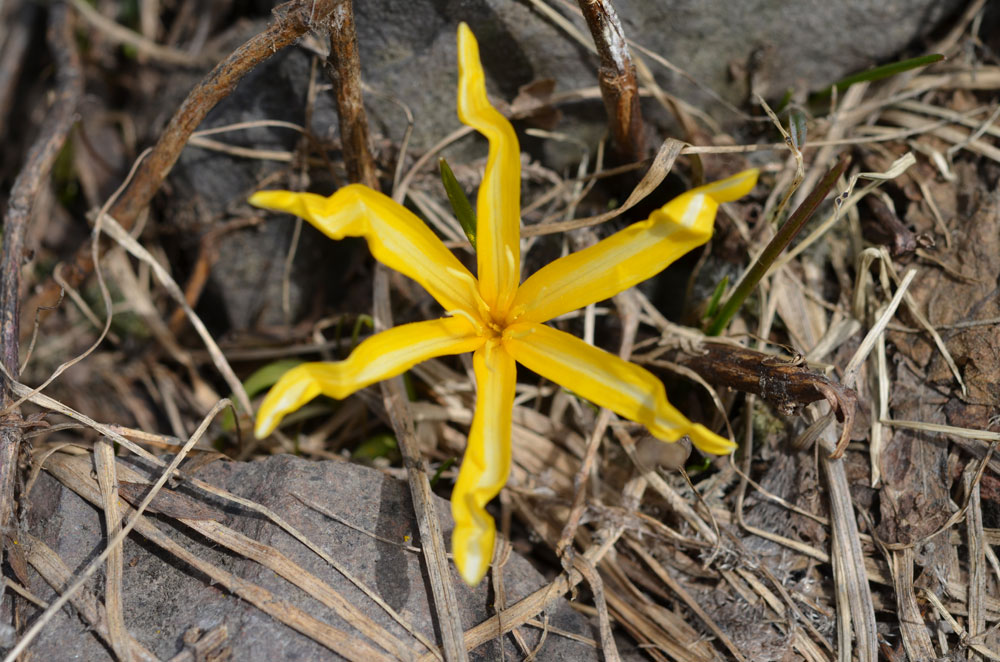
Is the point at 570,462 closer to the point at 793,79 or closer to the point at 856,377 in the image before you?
the point at 856,377

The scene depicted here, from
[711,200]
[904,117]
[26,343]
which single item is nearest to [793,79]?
[904,117]

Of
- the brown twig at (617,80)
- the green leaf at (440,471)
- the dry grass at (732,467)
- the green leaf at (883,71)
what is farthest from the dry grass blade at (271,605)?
the green leaf at (883,71)

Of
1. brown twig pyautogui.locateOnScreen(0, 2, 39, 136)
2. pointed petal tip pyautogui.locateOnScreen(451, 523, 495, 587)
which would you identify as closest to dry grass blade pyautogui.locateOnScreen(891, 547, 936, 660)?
pointed petal tip pyautogui.locateOnScreen(451, 523, 495, 587)

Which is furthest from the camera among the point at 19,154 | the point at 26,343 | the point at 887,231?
the point at 19,154

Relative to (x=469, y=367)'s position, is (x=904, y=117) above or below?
above

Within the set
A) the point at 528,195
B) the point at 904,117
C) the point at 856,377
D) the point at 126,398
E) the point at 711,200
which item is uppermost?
the point at 904,117

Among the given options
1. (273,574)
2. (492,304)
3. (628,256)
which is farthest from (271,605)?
(628,256)

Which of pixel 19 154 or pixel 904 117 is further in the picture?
pixel 19 154

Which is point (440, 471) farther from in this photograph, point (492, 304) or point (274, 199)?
point (274, 199)
